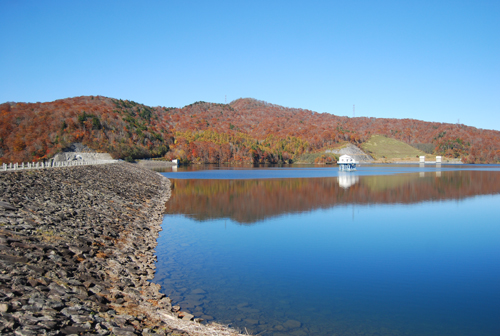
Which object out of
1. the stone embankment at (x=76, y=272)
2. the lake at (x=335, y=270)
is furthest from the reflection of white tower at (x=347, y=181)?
the stone embankment at (x=76, y=272)

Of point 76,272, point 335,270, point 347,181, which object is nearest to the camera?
point 76,272

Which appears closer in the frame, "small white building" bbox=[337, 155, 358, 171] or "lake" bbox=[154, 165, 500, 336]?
"lake" bbox=[154, 165, 500, 336]

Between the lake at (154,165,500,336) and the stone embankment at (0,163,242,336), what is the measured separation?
1.00m

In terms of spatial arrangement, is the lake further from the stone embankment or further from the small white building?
the small white building

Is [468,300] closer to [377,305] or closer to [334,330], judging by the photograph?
[377,305]

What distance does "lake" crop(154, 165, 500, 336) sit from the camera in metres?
9.27

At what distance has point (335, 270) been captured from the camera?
13.3m

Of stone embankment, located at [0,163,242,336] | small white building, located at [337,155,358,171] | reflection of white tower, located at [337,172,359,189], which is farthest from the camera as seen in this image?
small white building, located at [337,155,358,171]

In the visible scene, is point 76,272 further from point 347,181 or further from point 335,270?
point 347,181

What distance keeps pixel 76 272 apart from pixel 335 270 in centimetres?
866

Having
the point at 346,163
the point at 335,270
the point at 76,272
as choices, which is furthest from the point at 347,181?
the point at 76,272

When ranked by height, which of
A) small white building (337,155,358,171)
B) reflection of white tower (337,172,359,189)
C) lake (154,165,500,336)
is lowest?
lake (154,165,500,336)

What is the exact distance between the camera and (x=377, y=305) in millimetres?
10156

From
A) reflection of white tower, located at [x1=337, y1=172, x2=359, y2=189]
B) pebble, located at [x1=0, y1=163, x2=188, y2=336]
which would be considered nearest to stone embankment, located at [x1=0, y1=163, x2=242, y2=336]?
pebble, located at [x1=0, y1=163, x2=188, y2=336]
